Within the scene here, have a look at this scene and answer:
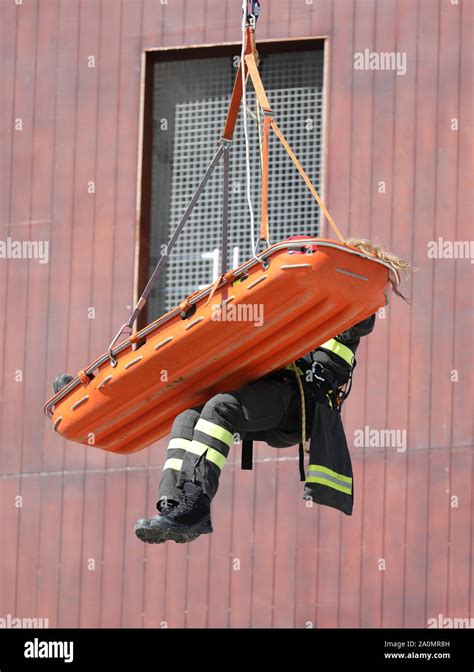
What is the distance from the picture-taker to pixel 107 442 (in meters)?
9.99

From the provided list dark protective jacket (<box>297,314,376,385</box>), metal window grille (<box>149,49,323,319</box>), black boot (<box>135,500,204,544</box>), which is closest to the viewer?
black boot (<box>135,500,204,544</box>)

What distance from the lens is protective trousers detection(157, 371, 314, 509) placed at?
9.12m

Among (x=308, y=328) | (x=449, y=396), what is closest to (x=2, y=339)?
(x=449, y=396)

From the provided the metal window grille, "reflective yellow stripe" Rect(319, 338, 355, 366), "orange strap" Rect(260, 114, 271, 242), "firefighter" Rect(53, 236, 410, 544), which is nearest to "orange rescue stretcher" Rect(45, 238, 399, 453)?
"firefighter" Rect(53, 236, 410, 544)

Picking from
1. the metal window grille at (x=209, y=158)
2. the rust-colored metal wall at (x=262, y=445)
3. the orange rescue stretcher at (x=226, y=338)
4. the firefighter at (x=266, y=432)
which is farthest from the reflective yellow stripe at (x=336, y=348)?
the metal window grille at (x=209, y=158)

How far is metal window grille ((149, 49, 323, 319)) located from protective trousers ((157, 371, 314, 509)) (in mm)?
5890

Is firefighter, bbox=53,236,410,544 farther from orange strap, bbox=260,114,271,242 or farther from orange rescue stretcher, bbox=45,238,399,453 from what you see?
orange strap, bbox=260,114,271,242

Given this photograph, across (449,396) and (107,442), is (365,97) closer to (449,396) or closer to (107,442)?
(449,396)

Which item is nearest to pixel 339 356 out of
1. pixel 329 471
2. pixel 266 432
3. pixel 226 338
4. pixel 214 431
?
pixel 266 432

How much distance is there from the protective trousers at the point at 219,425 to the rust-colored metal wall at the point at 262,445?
499 cm

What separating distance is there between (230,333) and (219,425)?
1.67 ft

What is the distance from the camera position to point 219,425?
9180mm

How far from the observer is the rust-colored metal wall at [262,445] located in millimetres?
14414
